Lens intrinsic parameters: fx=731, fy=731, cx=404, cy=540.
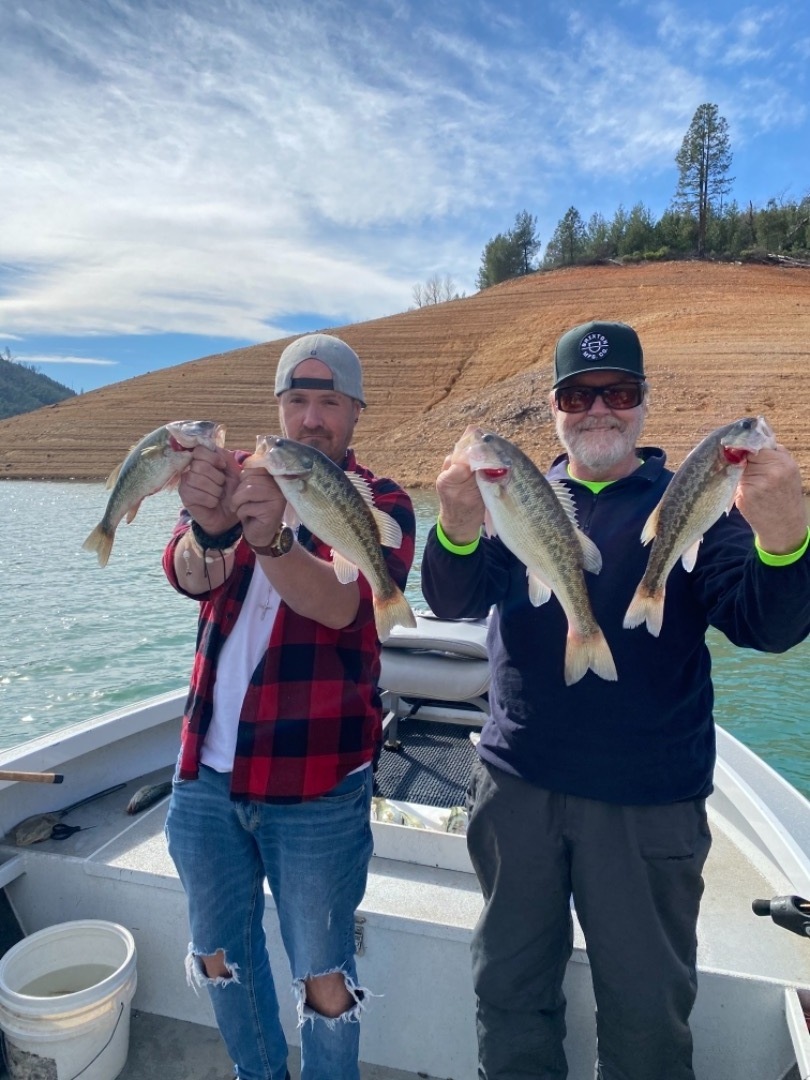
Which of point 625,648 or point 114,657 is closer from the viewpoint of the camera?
point 625,648

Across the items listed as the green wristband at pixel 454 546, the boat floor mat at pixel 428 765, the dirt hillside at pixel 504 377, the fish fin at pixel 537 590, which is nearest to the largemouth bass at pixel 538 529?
the fish fin at pixel 537 590

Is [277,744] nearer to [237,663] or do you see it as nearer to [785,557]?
[237,663]

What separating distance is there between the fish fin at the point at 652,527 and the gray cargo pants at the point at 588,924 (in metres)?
0.93

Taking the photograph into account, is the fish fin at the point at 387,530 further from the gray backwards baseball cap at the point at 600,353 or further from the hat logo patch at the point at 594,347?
the hat logo patch at the point at 594,347

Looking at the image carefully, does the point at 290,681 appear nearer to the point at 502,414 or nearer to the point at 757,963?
the point at 757,963

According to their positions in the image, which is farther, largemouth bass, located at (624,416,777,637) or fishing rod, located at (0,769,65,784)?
fishing rod, located at (0,769,65,784)

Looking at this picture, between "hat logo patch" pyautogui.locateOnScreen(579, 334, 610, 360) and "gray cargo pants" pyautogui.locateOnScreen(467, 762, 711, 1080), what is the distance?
5.33 feet

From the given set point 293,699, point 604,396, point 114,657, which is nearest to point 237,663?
point 293,699

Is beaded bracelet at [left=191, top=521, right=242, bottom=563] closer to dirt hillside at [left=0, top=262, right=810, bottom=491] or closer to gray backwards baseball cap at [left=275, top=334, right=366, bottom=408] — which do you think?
gray backwards baseball cap at [left=275, top=334, right=366, bottom=408]

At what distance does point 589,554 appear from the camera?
2.73m

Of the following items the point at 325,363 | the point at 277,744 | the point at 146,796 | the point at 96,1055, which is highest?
the point at 325,363

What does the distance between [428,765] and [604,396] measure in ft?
11.4

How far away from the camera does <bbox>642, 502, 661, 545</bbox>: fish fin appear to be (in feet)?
8.41

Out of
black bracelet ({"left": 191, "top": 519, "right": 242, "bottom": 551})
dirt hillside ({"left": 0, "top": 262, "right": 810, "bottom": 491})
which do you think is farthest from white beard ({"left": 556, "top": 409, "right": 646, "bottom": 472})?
dirt hillside ({"left": 0, "top": 262, "right": 810, "bottom": 491})
